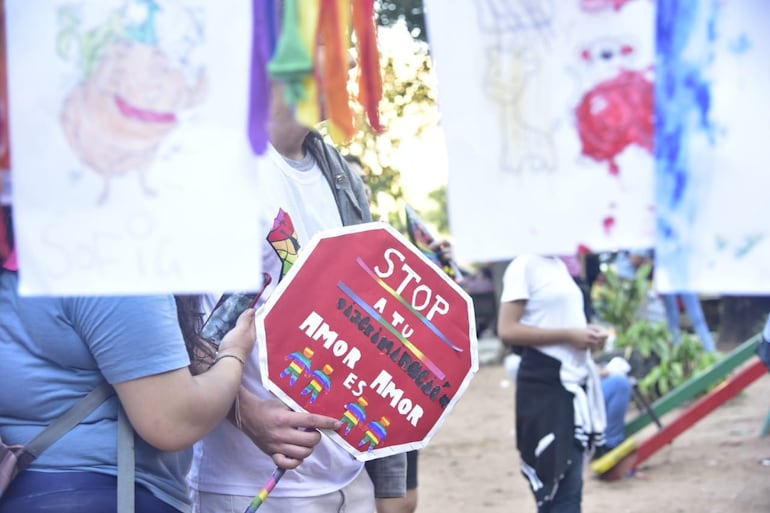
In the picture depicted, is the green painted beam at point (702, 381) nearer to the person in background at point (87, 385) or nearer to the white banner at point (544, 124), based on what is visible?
the person in background at point (87, 385)

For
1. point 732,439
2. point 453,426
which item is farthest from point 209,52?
point 453,426

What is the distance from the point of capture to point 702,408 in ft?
19.2

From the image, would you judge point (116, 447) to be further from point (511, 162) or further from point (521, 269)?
point (521, 269)

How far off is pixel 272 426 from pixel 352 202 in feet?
1.81

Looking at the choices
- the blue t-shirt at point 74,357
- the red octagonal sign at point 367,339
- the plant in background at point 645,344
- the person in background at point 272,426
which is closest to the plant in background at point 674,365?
the plant in background at point 645,344

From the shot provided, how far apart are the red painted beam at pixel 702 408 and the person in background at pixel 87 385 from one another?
4.78 m

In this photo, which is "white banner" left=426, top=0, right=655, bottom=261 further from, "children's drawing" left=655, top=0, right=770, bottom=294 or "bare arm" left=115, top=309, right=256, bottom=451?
"bare arm" left=115, top=309, right=256, bottom=451

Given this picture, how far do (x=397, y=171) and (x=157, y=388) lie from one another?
17.9ft

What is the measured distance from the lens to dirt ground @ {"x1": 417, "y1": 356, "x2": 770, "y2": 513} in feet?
17.6

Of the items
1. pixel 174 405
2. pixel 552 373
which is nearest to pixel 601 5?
pixel 174 405

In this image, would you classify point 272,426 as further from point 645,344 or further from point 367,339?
point 645,344

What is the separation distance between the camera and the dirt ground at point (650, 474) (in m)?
5.36

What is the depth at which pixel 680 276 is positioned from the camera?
116 cm

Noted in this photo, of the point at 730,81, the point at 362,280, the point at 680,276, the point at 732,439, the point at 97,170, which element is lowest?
the point at 732,439
